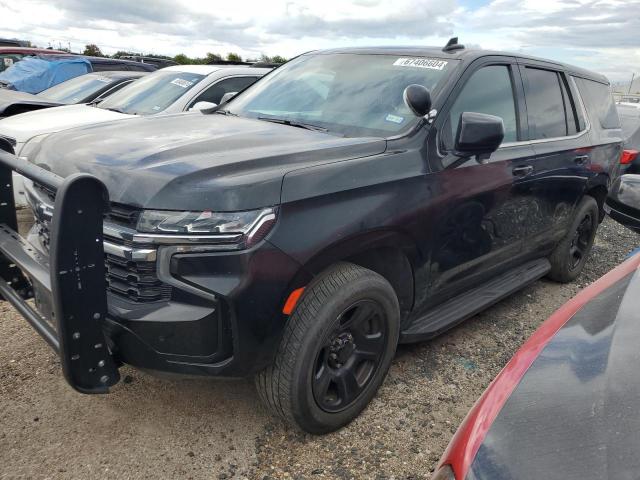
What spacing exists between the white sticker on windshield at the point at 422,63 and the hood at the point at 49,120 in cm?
260

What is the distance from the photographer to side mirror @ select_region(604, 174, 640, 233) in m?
2.60

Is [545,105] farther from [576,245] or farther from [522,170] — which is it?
[576,245]

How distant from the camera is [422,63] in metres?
3.17

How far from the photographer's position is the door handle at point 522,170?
3.37 metres

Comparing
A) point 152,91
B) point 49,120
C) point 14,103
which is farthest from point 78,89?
point 49,120

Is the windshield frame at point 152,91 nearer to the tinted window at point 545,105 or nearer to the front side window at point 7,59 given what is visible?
the tinted window at point 545,105

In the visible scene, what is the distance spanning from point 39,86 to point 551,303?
32.6 ft

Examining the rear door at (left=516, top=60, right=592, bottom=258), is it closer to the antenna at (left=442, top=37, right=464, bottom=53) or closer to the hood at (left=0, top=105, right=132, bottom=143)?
the antenna at (left=442, top=37, right=464, bottom=53)

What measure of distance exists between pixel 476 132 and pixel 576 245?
2594mm

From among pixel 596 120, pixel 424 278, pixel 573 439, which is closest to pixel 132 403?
pixel 424 278

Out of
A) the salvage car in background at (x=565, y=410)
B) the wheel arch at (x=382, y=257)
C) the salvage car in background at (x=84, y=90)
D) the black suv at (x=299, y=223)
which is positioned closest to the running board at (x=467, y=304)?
the black suv at (x=299, y=223)

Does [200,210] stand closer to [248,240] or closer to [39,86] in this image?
[248,240]

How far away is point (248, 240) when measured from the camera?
2.02 meters

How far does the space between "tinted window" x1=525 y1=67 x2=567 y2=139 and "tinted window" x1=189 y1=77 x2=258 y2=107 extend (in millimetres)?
3293
